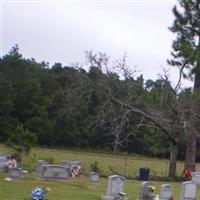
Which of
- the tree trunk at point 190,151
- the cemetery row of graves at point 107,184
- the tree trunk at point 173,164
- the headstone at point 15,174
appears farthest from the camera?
the tree trunk at point 173,164

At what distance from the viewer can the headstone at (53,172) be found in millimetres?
23312

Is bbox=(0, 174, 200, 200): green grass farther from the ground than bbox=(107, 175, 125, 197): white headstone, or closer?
closer

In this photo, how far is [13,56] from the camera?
266ft

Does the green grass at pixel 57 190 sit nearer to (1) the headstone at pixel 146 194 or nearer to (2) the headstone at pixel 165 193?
(2) the headstone at pixel 165 193

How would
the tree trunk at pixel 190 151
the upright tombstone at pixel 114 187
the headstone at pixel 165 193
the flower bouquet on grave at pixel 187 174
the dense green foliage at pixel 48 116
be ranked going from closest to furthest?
the upright tombstone at pixel 114 187
the headstone at pixel 165 193
the flower bouquet on grave at pixel 187 174
the tree trunk at pixel 190 151
the dense green foliage at pixel 48 116

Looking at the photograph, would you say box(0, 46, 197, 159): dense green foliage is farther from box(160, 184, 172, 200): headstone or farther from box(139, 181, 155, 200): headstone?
box(139, 181, 155, 200): headstone

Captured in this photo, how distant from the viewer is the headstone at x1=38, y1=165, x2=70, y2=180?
76.5 feet

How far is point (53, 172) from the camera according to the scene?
23.5m

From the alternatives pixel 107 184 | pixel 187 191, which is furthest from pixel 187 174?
pixel 187 191

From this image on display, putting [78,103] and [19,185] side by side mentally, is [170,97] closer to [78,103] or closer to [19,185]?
[78,103]

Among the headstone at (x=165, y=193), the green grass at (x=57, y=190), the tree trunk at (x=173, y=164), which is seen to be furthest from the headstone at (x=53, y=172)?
the tree trunk at (x=173, y=164)

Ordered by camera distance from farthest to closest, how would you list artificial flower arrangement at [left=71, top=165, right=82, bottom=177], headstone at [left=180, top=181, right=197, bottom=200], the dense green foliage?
the dense green foliage < artificial flower arrangement at [left=71, top=165, right=82, bottom=177] < headstone at [left=180, top=181, right=197, bottom=200]

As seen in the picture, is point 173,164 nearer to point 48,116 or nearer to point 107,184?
point 107,184

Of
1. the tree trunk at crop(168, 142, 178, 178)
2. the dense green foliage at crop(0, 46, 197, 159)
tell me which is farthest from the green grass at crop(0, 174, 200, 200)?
the dense green foliage at crop(0, 46, 197, 159)
